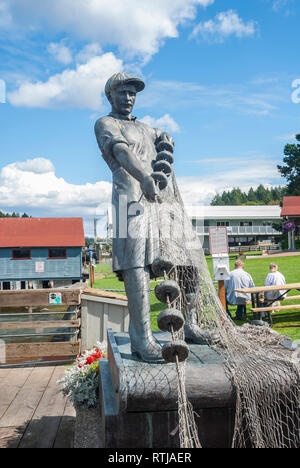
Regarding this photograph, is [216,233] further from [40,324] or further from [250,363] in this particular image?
[250,363]

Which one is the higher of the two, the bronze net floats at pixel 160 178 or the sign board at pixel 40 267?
the bronze net floats at pixel 160 178

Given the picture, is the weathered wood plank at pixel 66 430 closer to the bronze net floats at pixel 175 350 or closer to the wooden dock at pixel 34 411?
the wooden dock at pixel 34 411

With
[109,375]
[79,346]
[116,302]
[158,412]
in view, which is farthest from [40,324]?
[158,412]

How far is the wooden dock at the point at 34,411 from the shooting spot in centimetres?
366

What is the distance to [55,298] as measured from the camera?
6656 mm

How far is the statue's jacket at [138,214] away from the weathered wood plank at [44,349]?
12.3 feet

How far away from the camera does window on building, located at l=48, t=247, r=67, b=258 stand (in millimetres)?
30683

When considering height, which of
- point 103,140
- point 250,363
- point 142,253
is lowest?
point 250,363

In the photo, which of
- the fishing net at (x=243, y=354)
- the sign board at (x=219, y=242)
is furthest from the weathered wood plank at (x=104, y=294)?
the fishing net at (x=243, y=354)

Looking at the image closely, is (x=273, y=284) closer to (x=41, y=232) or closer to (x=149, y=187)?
(x=149, y=187)

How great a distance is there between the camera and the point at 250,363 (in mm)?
2857

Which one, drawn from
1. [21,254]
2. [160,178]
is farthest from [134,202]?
[21,254]
